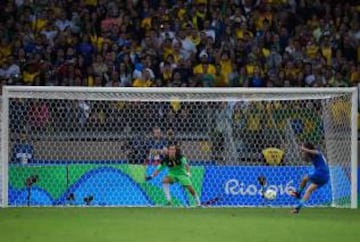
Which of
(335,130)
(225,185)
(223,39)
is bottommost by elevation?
(225,185)

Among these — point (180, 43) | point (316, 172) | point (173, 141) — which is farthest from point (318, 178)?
point (180, 43)

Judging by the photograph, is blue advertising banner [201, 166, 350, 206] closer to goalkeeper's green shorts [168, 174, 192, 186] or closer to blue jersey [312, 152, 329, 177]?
goalkeeper's green shorts [168, 174, 192, 186]

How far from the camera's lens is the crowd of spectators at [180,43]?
1850 centimetres

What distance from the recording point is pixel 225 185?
1609cm

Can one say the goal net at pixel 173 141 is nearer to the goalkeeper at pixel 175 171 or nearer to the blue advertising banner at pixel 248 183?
the blue advertising banner at pixel 248 183

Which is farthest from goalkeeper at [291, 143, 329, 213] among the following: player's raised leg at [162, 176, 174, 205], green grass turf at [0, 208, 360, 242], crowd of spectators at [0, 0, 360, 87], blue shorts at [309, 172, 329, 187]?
crowd of spectators at [0, 0, 360, 87]

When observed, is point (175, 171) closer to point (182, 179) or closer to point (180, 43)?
Answer: point (182, 179)

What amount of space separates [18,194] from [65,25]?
18.3ft

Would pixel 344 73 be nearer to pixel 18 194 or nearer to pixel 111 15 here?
pixel 111 15

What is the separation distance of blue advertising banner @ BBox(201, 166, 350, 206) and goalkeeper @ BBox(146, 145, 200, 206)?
0.44 m

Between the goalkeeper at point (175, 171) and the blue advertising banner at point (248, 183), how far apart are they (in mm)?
439

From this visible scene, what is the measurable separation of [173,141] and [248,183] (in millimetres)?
1685

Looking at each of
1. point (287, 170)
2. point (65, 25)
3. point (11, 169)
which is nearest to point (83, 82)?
point (65, 25)

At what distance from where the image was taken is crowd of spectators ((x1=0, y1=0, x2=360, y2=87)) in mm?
18500
